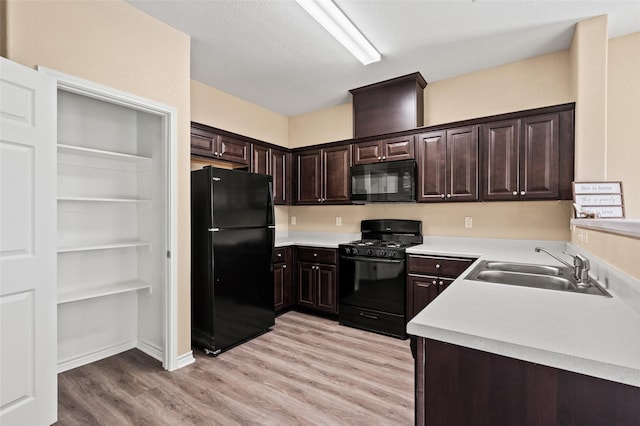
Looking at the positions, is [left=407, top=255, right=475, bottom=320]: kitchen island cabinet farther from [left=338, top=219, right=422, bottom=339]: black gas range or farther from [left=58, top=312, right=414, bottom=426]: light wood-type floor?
[left=58, top=312, right=414, bottom=426]: light wood-type floor

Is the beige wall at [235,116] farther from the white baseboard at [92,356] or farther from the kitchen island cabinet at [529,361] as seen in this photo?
the kitchen island cabinet at [529,361]

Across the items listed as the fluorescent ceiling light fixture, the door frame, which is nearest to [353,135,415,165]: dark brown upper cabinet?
the fluorescent ceiling light fixture

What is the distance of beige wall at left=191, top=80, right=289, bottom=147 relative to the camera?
11.8 feet

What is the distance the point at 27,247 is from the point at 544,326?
8.25 feet

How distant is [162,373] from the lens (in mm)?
2475

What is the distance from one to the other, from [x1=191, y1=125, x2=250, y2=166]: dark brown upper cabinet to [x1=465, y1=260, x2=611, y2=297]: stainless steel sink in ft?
8.91

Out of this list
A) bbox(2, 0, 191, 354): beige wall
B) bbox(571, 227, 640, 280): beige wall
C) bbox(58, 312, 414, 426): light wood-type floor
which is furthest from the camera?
bbox(58, 312, 414, 426): light wood-type floor

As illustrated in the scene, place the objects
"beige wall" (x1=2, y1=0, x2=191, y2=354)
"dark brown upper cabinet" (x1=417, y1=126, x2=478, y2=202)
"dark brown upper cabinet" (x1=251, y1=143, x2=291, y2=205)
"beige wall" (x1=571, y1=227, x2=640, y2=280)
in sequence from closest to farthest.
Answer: "beige wall" (x1=571, y1=227, x2=640, y2=280) < "beige wall" (x1=2, y1=0, x2=191, y2=354) < "dark brown upper cabinet" (x1=417, y1=126, x2=478, y2=202) < "dark brown upper cabinet" (x1=251, y1=143, x2=291, y2=205)

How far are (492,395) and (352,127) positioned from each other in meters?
3.67

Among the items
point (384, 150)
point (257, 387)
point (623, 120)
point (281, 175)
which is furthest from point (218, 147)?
point (623, 120)

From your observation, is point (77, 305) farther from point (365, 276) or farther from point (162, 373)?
point (365, 276)

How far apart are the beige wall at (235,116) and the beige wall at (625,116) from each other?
147 inches

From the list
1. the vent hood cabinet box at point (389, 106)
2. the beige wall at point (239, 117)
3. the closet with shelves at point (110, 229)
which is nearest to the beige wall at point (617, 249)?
the vent hood cabinet box at point (389, 106)

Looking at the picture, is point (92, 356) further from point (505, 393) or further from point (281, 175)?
point (505, 393)
